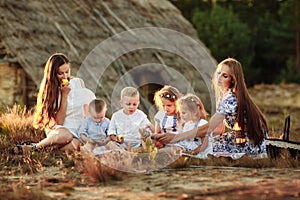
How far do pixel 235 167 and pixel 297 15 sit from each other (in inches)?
969

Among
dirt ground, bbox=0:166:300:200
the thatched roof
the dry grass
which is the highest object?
the thatched roof

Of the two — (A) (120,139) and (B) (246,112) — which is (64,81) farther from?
(B) (246,112)

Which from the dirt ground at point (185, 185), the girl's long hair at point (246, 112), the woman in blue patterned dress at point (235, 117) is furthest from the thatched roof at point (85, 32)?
the dirt ground at point (185, 185)

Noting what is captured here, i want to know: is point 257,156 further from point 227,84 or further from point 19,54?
point 19,54

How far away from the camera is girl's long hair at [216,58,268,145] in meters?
7.19

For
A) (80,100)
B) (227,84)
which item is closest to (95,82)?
(80,100)

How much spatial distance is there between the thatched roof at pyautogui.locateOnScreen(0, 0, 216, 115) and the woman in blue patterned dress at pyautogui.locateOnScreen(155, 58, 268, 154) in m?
5.49

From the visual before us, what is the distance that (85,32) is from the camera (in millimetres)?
14383

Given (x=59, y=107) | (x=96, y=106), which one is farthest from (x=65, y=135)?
(x=96, y=106)

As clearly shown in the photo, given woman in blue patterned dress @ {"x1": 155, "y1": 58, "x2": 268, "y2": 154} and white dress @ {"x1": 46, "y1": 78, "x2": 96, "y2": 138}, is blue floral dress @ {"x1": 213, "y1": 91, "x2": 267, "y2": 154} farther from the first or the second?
white dress @ {"x1": 46, "y1": 78, "x2": 96, "y2": 138}

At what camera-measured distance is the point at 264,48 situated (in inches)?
1201

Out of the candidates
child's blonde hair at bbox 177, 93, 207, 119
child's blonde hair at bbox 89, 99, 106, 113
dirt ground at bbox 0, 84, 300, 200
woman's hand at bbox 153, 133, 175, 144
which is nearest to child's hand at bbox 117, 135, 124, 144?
child's blonde hair at bbox 89, 99, 106, 113

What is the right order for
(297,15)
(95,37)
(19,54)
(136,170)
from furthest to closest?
(297,15), (95,37), (19,54), (136,170)

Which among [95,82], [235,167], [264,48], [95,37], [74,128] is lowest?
[235,167]
